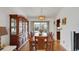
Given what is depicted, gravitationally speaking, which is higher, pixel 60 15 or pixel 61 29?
pixel 60 15

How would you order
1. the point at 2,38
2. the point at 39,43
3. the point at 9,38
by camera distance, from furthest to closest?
the point at 39,43 → the point at 9,38 → the point at 2,38

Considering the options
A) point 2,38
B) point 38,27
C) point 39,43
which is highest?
point 38,27

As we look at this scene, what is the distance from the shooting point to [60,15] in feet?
12.0

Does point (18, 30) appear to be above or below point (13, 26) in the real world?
below

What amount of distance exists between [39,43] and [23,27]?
83 cm

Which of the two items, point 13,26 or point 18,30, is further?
point 18,30

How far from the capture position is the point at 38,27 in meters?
3.51
